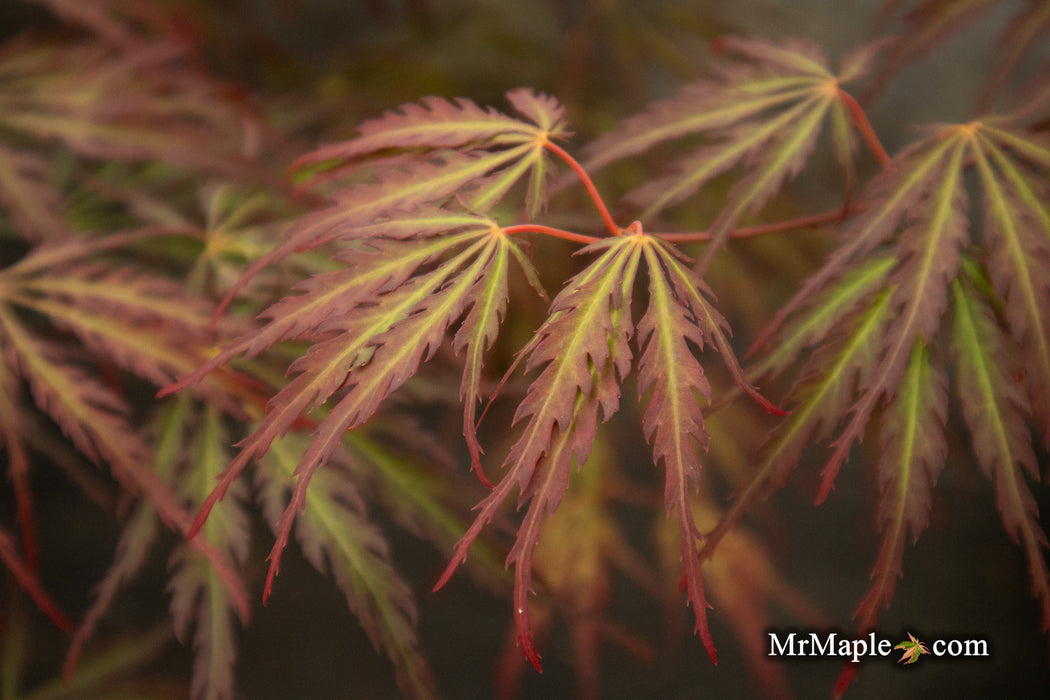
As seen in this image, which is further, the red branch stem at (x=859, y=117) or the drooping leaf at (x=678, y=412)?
the red branch stem at (x=859, y=117)

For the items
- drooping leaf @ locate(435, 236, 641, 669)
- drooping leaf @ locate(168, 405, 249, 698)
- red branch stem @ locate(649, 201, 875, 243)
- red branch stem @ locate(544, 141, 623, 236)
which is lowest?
drooping leaf @ locate(168, 405, 249, 698)

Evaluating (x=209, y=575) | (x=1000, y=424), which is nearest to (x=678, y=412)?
(x=1000, y=424)

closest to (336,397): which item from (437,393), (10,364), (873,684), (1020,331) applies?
(437,393)

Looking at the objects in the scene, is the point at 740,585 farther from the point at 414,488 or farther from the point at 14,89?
the point at 14,89

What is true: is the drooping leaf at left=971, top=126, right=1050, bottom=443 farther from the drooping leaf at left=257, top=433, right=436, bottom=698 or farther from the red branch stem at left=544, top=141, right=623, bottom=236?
the drooping leaf at left=257, top=433, right=436, bottom=698

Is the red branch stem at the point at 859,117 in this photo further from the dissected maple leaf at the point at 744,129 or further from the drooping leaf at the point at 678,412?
the drooping leaf at the point at 678,412

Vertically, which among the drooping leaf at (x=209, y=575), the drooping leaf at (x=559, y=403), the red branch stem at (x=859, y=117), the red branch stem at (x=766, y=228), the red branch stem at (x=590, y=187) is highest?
the red branch stem at (x=859, y=117)

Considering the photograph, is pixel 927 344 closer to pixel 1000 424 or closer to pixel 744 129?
pixel 1000 424

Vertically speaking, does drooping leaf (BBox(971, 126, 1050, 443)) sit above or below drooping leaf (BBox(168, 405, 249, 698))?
above

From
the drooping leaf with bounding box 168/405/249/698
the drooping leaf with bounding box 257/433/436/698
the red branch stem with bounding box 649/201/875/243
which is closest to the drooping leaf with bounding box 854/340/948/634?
the red branch stem with bounding box 649/201/875/243

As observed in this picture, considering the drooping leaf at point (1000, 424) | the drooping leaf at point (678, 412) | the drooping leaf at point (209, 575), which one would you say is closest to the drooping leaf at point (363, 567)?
the drooping leaf at point (209, 575)

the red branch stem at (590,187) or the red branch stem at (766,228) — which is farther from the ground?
the red branch stem at (766,228)
